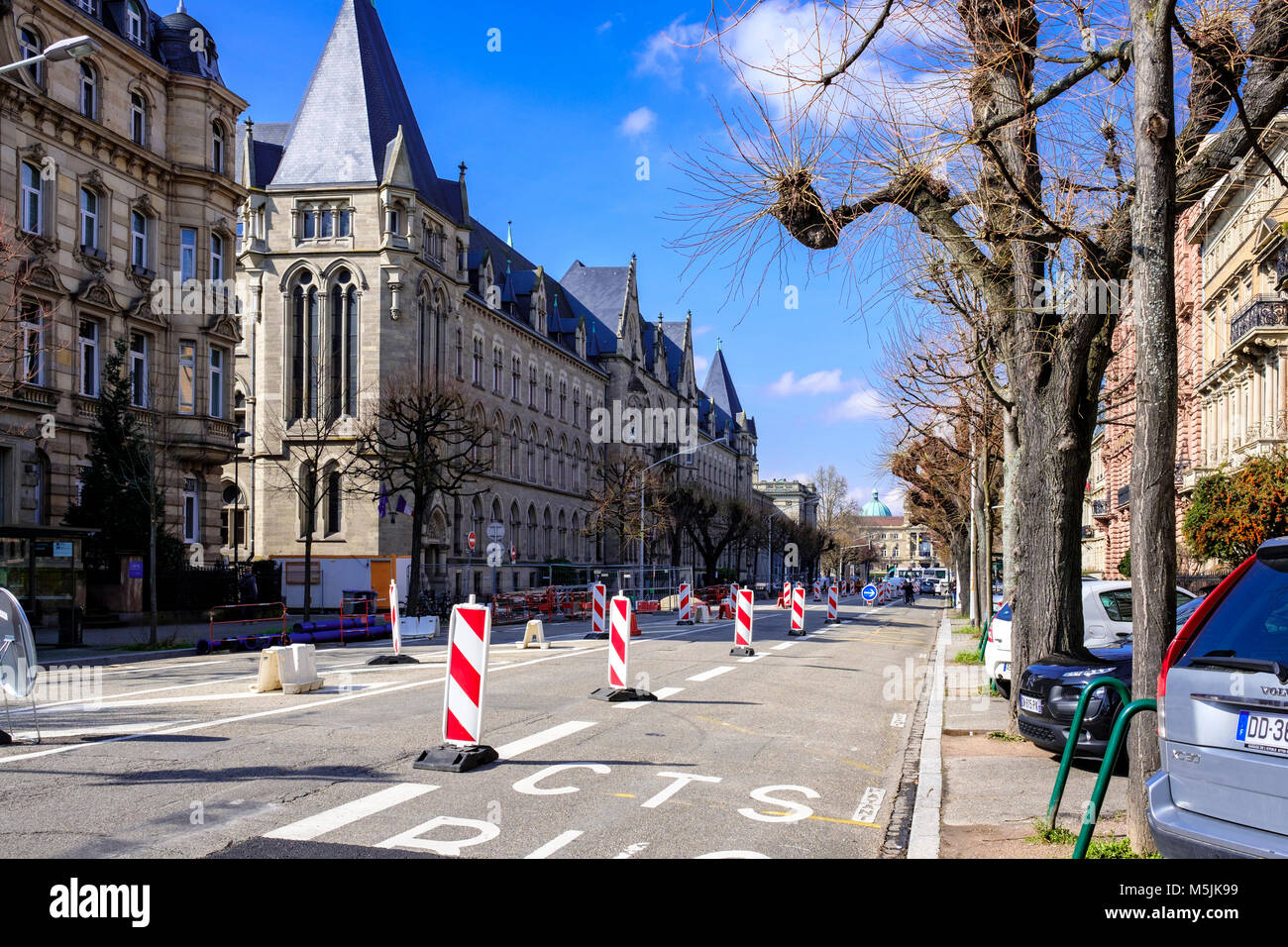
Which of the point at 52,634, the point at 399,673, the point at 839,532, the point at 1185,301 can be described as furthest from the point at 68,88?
the point at 839,532

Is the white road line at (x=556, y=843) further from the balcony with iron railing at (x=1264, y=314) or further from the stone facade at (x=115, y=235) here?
the balcony with iron railing at (x=1264, y=314)

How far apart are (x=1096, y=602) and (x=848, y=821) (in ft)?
28.4

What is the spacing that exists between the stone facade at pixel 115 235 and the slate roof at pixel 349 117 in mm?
12582

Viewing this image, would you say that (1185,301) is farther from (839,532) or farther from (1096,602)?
(839,532)

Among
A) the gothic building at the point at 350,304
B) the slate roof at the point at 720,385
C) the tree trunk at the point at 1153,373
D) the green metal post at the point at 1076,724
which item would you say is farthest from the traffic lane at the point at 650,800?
the slate roof at the point at 720,385

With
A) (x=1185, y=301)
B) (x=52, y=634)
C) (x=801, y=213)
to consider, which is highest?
(x=1185, y=301)

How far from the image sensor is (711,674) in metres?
18.6

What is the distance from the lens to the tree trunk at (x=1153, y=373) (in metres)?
6.12

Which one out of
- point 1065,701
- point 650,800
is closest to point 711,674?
point 1065,701

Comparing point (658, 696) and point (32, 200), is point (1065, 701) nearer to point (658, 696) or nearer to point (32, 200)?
point (658, 696)

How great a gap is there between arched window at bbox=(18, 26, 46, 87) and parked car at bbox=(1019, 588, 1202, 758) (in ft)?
97.9

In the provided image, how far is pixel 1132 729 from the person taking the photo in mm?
6113

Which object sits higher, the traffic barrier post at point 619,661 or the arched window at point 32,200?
the arched window at point 32,200

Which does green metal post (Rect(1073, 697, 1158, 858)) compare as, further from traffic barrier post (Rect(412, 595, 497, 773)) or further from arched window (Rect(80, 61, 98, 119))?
arched window (Rect(80, 61, 98, 119))
